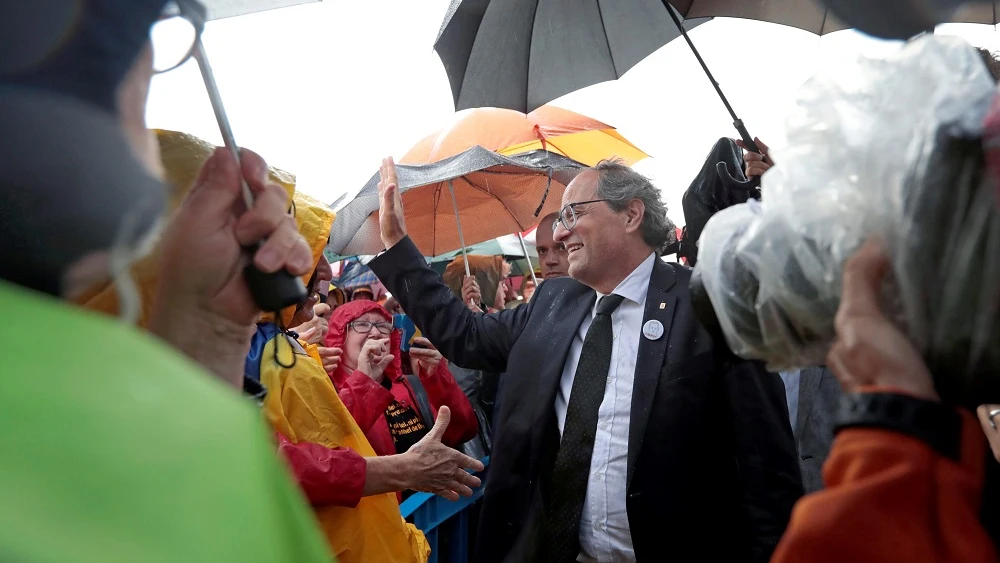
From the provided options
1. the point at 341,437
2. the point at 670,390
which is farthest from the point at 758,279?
the point at 341,437

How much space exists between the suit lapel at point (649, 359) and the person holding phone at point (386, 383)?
1.49 meters

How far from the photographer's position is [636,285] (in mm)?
3031

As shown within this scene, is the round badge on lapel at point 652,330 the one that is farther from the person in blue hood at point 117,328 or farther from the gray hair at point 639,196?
the person in blue hood at point 117,328

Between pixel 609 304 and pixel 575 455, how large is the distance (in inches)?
22.9

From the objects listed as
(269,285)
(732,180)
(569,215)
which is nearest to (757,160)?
(732,180)

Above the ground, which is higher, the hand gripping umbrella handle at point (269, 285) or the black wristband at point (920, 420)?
the hand gripping umbrella handle at point (269, 285)

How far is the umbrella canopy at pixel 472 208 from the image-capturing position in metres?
5.48

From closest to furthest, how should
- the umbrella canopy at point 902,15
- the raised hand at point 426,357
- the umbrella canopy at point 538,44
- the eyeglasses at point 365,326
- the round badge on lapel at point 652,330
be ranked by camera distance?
the umbrella canopy at point 902,15 < the round badge on lapel at point 652,330 < the umbrella canopy at point 538,44 < the eyeglasses at point 365,326 < the raised hand at point 426,357

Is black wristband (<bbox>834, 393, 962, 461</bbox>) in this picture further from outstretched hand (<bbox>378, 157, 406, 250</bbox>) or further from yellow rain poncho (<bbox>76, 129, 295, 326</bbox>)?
outstretched hand (<bbox>378, 157, 406, 250</bbox>)

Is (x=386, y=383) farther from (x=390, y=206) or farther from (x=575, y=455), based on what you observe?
(x=575, y=455)

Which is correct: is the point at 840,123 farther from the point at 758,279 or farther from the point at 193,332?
the point at 193,332

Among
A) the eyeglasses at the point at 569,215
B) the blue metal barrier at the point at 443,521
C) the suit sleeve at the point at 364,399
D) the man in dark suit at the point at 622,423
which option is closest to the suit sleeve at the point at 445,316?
the man in dark suit at the point at 622,423

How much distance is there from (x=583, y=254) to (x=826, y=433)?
134cm

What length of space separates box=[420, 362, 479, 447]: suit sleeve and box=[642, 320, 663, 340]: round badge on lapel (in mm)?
1824
